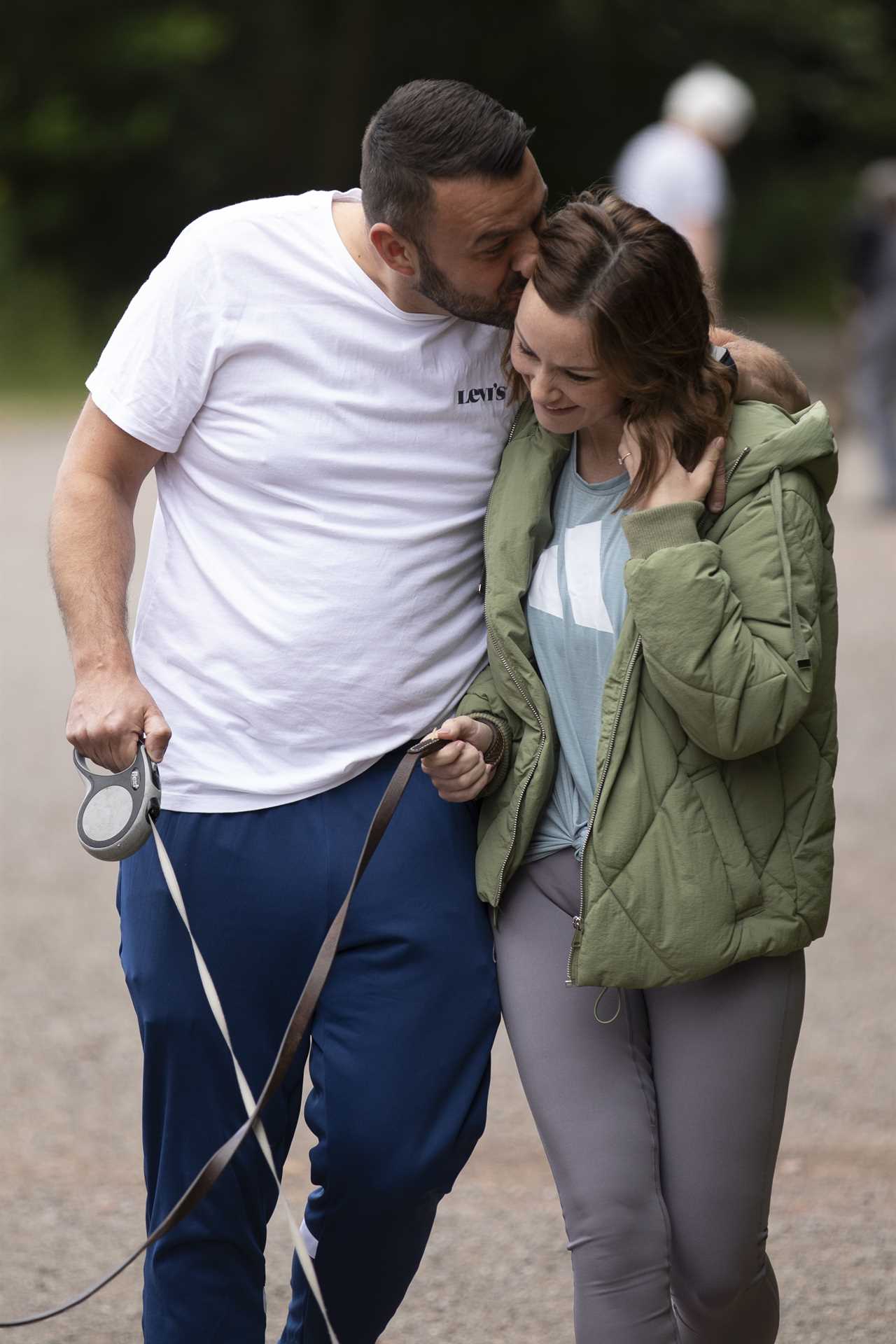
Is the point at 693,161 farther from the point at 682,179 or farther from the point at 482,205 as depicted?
the point at 482,205

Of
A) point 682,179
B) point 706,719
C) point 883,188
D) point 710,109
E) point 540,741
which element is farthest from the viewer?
point 883,188

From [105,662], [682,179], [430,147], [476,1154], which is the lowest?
[476,1154]

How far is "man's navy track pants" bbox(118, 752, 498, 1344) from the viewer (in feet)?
8.92

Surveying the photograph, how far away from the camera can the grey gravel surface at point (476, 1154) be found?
3.59m

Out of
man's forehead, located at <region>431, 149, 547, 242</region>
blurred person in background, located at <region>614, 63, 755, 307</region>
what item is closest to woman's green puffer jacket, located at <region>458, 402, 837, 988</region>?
man's forehead, located at <region>431, 149, 547, 242</region>

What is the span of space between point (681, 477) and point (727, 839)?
487 millimetres

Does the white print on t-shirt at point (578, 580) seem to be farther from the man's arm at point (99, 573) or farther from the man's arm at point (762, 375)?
the man's arm at point (99, 573)

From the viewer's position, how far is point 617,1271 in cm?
255

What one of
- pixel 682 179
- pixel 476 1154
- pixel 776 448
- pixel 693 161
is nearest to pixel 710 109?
pixel 693 161

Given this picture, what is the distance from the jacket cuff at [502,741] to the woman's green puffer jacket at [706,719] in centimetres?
1

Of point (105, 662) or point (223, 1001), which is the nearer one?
point (105, 662)

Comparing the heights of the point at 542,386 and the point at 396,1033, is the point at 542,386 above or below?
above

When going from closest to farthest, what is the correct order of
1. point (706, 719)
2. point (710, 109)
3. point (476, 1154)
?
point (706, 719)
point (476, 1154)
point (710, 109)

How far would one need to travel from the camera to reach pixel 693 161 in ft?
29.0
